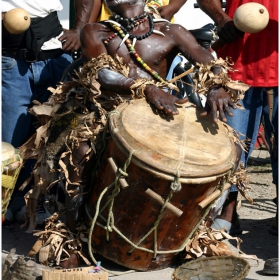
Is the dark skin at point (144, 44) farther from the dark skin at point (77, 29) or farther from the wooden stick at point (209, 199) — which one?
the wooden stick at point (209, 199)

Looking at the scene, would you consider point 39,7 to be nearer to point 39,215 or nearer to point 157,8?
point 157,8

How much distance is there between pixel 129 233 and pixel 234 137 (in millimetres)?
844

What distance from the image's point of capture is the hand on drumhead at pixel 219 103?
4.17m

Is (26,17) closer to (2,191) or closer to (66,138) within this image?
(66,138)

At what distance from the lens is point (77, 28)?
547 cm

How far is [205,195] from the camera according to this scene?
4.09 m

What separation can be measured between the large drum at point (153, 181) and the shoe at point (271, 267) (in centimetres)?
48

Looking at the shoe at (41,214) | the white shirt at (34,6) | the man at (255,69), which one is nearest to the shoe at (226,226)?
the man at (255,69)

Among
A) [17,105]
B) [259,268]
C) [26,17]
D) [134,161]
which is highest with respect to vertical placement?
[26,17]

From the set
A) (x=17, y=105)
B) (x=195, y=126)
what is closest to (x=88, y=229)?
(x=195, y=126)

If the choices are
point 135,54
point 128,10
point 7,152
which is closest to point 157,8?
point 128,10

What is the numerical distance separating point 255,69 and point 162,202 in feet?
4.62

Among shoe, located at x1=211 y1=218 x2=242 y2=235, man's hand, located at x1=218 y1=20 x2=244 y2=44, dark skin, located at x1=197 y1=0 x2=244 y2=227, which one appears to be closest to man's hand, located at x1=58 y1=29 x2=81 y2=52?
dark skin, located at x1=197 y1=0 x2=244 y2=227

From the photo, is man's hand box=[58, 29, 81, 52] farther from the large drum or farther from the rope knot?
the rope knot
